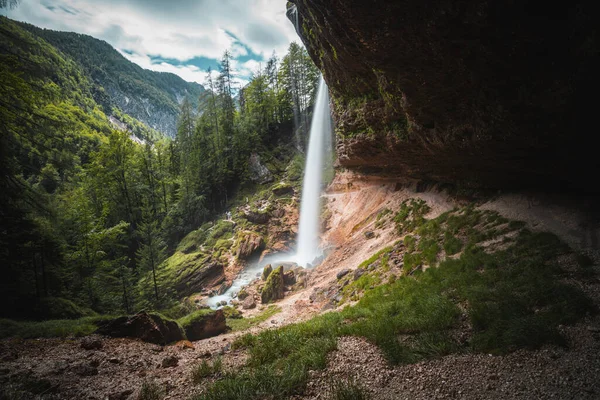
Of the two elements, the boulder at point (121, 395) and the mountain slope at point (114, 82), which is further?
the mountain slope at point (114, 82)

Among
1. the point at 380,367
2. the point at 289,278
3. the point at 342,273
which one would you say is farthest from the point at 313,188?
the point at 380,367

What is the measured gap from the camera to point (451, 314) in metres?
5.82

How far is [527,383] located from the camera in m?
3.38

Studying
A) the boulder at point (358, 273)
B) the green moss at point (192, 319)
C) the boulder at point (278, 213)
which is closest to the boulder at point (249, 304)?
the green moss at point (192, 319)

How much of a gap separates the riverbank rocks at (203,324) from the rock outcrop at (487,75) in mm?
12326

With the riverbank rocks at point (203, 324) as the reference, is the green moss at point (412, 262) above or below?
above

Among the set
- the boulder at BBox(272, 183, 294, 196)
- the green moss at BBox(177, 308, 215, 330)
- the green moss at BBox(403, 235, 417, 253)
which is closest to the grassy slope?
the green moss at BBox(403, 235, 417, 253)

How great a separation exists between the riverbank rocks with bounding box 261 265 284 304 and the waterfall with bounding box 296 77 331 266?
18.2 feet

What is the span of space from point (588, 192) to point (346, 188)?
1666 cm

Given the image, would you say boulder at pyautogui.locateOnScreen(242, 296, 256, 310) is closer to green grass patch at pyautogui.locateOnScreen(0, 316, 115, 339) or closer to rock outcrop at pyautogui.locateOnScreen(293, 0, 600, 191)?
green grass patch at pyautogui.locateOnScreen(0, 316, 115, 339)

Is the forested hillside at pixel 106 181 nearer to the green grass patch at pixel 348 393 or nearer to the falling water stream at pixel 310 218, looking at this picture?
the falling water stream at pixel 310 218

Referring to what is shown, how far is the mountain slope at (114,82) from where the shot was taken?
14091 cm

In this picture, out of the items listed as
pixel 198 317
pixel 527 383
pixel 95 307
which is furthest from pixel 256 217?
pixel 527 383

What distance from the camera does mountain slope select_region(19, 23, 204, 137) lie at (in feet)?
462
